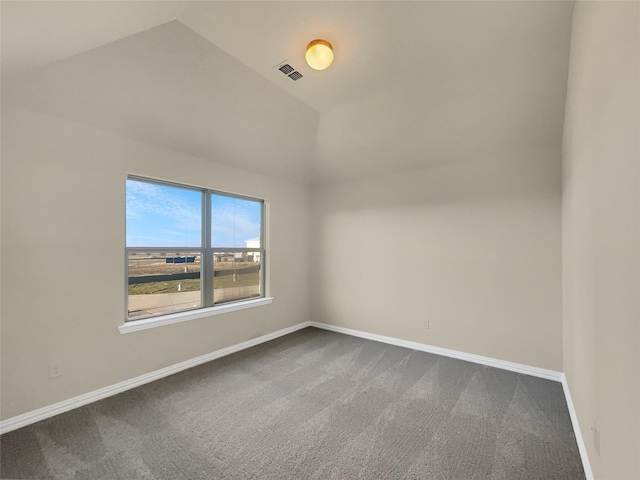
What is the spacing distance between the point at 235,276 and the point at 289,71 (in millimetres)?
2669

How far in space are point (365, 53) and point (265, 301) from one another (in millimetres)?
3265

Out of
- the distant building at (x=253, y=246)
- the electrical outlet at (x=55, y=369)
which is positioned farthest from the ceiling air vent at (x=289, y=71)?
the electrical outlet at (x=55, y=369)

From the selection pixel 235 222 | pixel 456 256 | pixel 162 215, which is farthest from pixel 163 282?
pixel 456 256

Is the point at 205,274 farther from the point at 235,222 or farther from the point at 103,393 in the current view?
the point at 103,393

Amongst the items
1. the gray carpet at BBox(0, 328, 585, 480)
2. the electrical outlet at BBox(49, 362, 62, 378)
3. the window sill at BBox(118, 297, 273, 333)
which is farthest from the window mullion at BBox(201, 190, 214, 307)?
the electrical outlet at BBox(49, 362, 62, 378)

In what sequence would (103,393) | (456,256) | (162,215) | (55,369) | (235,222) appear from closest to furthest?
(55,369), (103,393), (162,215), (456,256), (235,222)

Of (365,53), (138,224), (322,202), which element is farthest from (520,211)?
(138,224)

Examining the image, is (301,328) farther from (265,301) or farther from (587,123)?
(587,123)

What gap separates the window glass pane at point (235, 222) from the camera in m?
3.63

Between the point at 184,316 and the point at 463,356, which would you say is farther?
the point at 463,356

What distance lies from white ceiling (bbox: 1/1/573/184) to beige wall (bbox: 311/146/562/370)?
1.34 ft

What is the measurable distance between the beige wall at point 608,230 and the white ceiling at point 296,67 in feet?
1.84

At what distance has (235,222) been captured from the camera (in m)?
3.87

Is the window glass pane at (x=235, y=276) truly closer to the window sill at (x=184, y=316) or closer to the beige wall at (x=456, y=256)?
the window sill at (x=184, y=316)
